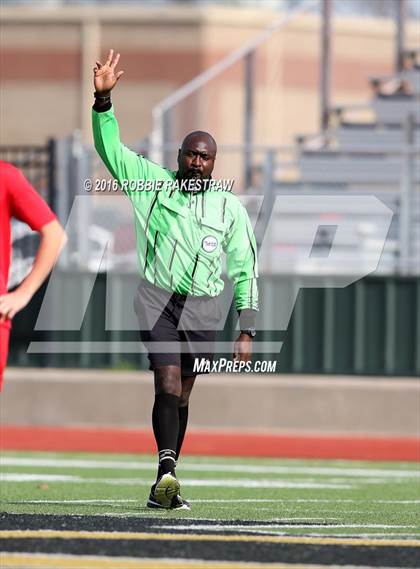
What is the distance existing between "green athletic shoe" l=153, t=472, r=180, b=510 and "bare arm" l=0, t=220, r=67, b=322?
8.49ft

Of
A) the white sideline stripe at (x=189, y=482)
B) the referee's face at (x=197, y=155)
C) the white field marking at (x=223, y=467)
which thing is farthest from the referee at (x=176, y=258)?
the white field marking at (x=223, y=467)

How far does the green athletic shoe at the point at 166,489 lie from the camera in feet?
31.6

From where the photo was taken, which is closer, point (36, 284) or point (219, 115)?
point (36, 284)

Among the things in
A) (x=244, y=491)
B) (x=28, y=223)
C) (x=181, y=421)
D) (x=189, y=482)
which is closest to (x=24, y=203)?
(x=28, y=223)

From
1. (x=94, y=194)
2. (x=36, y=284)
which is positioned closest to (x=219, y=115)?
(x=94, y=194)

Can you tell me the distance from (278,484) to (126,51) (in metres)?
26.0

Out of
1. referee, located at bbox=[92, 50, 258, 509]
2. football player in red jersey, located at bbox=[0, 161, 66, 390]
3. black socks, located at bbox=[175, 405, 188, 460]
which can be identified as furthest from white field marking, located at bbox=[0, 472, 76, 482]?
football player in red jersey, located at bbox=[0, 161, 66, 390]

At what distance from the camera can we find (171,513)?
9594mm

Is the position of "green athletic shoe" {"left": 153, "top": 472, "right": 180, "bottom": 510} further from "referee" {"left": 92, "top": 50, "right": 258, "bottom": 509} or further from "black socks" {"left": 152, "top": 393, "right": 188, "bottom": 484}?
"black socks" {"left": 152, "top": 393, "right": 188, "bottom": 484}

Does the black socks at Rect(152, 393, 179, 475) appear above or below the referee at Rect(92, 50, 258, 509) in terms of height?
below

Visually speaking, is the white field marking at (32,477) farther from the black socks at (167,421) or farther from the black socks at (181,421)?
the black socks at (167,421)

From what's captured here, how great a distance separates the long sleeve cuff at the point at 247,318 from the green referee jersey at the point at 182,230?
0.03 metres

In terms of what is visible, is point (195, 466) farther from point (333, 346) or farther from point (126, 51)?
point (126, 51)

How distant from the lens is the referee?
389 inches
